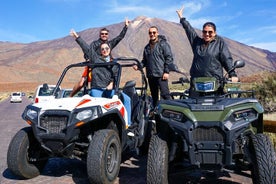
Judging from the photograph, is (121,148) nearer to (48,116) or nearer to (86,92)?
(48,116)

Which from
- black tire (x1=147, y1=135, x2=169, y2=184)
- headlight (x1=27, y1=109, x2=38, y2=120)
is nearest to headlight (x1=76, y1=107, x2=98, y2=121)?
headlight (x1=27, y1=109, x2=38, y2=120)

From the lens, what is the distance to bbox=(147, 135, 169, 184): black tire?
13.6 ft

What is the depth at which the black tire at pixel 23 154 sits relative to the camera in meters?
5.22

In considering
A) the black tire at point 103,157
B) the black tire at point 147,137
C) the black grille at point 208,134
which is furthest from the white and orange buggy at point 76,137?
the black grille at point 208,134

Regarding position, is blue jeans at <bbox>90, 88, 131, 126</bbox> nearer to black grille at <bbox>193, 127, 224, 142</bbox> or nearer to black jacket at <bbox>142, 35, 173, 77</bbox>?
black jacket at <bbox>142, 35, 173, 77</bbox>

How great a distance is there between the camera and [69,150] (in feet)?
16.6

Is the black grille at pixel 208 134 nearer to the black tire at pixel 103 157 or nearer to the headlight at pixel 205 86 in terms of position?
the headlight at pixel 205 86

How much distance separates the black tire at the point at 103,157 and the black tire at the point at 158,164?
0.77 meters

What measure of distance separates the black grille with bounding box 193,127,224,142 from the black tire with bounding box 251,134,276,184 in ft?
1.31

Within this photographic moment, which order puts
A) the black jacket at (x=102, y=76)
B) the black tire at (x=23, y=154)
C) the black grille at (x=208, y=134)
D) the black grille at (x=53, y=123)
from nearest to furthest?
the black grille at (x=208, y=134) → the black grille at (x=53, y=123) → the black tire at (x=23, y=154) → the black jacket at (x=102, y=76)

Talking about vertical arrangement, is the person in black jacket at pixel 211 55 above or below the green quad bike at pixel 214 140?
above

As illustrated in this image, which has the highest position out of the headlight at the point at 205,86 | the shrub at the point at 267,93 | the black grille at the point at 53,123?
the shrub at the point at 267,93

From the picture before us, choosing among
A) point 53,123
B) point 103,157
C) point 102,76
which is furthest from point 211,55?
point 53,123

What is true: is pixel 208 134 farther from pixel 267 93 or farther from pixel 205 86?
pixel 267 93
